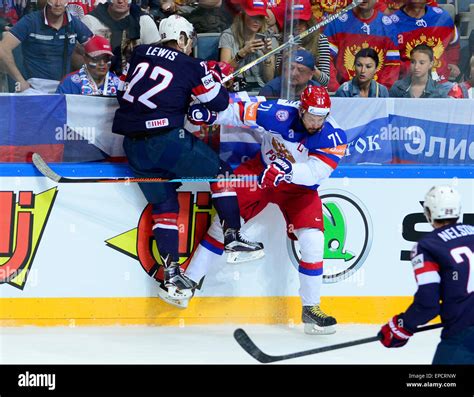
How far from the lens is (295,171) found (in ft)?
18.9

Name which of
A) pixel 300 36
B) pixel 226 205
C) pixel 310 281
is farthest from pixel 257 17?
pixel 310 281

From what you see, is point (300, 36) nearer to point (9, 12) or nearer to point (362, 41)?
point (362, 41)

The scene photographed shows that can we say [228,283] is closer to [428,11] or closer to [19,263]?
[19,263]

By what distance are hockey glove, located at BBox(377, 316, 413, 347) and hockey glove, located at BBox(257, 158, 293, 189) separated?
139 cm

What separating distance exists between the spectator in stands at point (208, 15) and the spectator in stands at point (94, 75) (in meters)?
0.49

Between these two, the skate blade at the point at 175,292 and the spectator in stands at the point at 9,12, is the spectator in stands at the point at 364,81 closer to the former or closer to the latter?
the skate blade at the point at 175,292

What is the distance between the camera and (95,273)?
6.05 meters

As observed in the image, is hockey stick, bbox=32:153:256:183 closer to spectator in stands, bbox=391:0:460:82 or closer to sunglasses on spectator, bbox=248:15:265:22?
sunglasses on spectator, bbox=248:15:265:22

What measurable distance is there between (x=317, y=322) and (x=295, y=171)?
82cm

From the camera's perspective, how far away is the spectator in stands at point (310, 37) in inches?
240

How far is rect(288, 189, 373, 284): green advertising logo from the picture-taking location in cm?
616

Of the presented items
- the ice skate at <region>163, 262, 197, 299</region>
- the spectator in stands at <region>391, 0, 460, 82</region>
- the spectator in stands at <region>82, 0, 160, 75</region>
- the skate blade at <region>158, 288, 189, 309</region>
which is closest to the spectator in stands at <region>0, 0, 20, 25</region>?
the spectator in stands at <region>82, 0, 160, 75</region>

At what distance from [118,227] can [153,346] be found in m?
0.73
